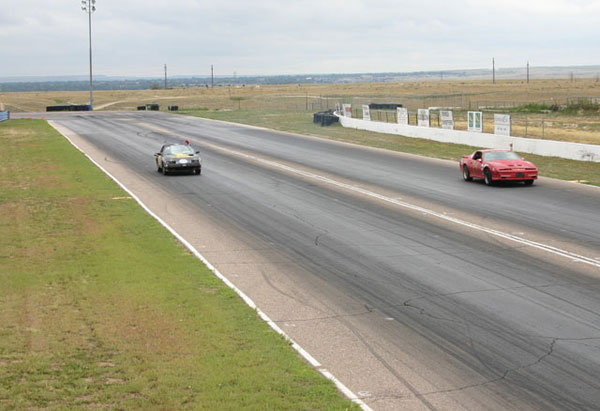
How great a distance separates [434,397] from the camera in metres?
8.28

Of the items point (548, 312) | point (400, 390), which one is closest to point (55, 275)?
point (400, 390)

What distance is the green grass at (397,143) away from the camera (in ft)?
102

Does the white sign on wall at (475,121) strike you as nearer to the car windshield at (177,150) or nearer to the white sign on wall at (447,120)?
the white sign on wall at (447,120)

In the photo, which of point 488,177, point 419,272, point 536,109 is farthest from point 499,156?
A: point 536,109

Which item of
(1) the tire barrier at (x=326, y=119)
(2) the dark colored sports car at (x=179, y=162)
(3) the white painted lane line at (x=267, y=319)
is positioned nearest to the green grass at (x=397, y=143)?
(1) the tire barrier at (x=326, y=119)

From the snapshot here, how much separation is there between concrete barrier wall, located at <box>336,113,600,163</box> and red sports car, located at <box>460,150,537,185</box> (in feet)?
26.8

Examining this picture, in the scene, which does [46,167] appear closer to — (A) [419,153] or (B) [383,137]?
(A) [419,153]

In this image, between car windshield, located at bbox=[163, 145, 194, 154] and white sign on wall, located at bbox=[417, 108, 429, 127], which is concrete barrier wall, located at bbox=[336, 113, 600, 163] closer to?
white sign on wall, located at bbox=[417, 108, 429, 127]

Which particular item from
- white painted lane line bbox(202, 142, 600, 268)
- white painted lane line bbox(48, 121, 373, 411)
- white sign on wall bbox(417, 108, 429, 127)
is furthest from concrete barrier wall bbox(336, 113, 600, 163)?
white painted lane line bbox(48, 121, 373, 411)

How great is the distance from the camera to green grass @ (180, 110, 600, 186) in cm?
3111

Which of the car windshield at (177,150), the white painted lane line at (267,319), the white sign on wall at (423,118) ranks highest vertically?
the white sign on wall at (423,118)

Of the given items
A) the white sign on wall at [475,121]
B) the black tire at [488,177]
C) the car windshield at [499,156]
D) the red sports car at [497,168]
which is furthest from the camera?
the white sign on wall at [475,121]

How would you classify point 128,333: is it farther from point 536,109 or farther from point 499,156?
point 536,109

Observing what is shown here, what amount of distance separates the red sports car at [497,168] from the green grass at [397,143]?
2.65 meters
